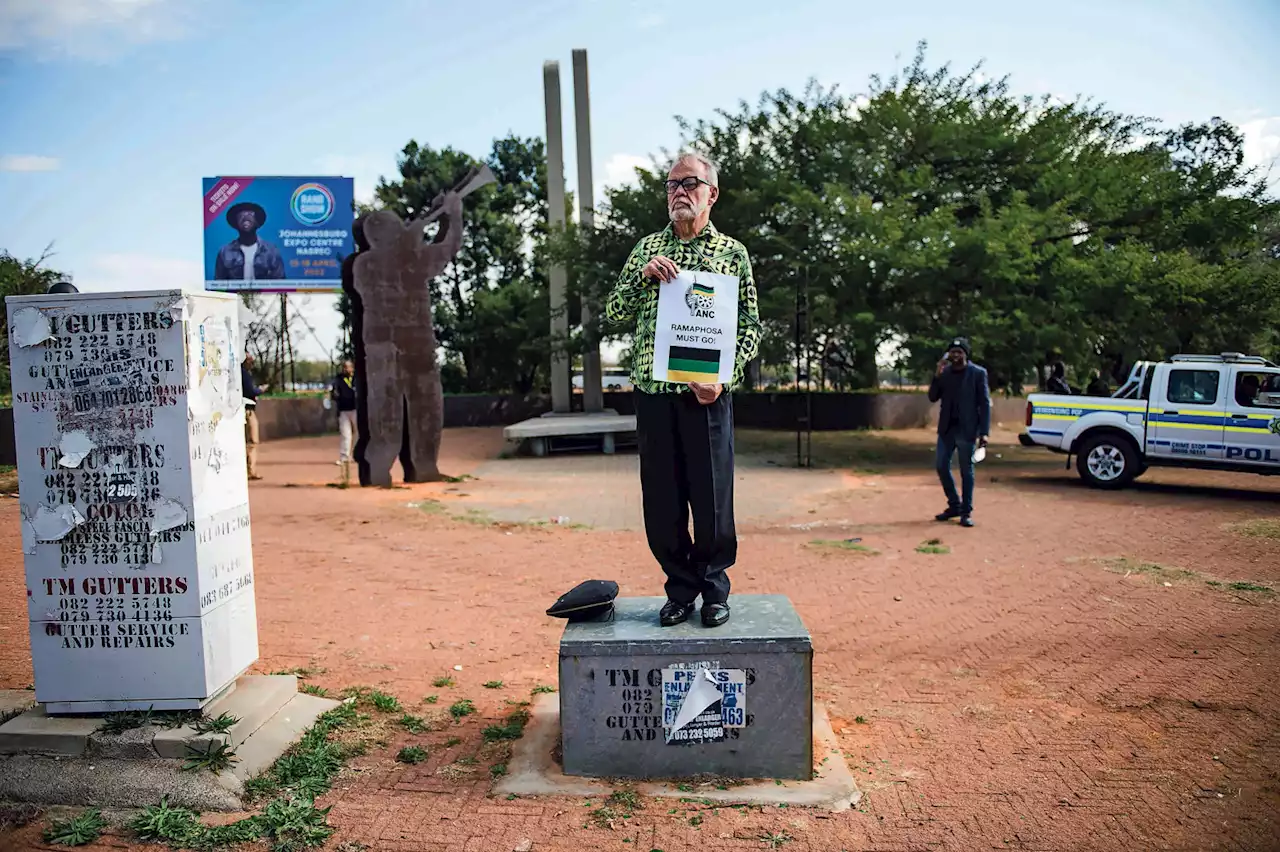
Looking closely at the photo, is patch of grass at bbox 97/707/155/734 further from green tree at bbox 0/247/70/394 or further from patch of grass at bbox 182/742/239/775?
green tree at bbox 0/247/70/394

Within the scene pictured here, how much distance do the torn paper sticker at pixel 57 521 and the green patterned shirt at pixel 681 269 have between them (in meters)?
2.39

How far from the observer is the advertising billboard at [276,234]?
26734 mm

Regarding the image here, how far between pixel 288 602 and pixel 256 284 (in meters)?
21.9

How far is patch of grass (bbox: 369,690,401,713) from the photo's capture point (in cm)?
496

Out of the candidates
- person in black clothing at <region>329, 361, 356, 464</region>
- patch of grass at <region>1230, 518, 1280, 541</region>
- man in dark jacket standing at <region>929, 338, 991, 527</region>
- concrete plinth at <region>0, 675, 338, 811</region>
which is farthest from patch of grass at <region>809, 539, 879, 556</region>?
person in black clothing at <region>329, 361, 356, 464</region>

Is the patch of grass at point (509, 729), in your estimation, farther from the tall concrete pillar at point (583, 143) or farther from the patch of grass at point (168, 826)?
the tall concrete pillar at point (583, 143)

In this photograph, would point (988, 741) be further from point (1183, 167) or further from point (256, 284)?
point (256, 284)

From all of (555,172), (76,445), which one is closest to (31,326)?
(76,445)

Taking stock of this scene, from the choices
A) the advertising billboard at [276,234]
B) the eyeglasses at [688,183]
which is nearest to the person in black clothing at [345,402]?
the eyeglasses at [688,183]

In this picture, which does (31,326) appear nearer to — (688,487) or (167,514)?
(167,514)

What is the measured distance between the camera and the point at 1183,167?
1845 centimetres

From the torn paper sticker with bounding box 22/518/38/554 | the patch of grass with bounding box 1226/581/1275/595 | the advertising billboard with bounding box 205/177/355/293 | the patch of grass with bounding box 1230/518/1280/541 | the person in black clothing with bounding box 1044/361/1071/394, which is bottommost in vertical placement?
the patch of grass with bounding box 1230/518/1280/541

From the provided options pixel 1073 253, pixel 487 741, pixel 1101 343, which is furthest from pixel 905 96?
pixel 487 741

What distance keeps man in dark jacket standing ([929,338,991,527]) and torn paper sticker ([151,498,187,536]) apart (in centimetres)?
790
